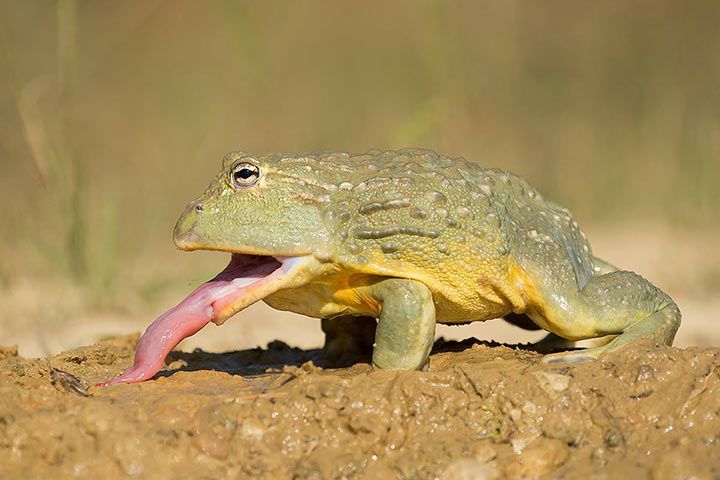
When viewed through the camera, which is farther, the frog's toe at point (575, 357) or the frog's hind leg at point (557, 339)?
the frog's hind leg at point (557, 339)

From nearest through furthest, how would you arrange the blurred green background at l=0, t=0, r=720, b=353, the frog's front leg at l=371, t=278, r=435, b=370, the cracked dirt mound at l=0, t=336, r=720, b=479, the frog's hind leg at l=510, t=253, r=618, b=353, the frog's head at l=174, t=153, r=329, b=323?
the cracked dirt mound at l=0, t=336, r=720, b=479 → the frog's front leg at l=371, t=278, r=435, b=370 → the frog's head at l=174, t=153, r=329, b=323 → the frog's hind leg at l=510, t=253, r=618, b=353 → the blurred green background at l=0, t=0, r=720, b=353

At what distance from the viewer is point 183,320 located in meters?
4.93

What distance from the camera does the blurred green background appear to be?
9.14 meters

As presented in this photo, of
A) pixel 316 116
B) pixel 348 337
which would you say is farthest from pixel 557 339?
pixel 316 116

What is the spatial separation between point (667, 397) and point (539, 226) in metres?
1.26

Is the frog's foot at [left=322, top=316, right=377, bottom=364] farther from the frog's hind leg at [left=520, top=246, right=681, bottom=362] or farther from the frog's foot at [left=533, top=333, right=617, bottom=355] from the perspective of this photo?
the frog's hind leg at [left=520, top=246, right=681, bottom=362]

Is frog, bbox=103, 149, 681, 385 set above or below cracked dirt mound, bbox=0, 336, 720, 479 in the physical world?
above

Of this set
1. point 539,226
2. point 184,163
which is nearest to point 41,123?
point 184,163

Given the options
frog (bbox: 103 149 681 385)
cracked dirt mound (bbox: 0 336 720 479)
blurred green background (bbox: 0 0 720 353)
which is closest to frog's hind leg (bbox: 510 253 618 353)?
frog (bbox: 103 149 681 385)

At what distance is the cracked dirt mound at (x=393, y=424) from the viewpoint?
162 inches

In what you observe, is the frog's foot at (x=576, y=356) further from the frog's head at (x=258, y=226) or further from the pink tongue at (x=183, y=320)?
the pink tongue at (x=183, y=320)

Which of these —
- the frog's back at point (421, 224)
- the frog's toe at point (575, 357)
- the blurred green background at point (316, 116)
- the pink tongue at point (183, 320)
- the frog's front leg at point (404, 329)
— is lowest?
the frog's toe at point (575, 357)

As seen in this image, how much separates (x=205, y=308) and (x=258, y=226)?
1.51 ft

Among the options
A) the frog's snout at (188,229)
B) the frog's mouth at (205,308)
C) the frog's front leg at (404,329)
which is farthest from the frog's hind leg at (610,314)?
the frog's snout at (188,229)
